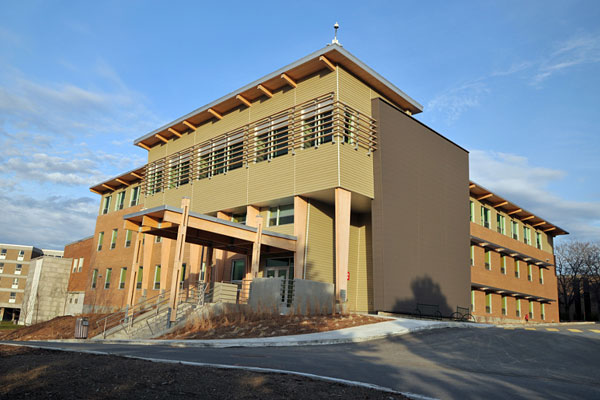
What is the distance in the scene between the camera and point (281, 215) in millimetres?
29859

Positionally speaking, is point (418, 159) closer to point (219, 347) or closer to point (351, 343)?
point (351, 343)

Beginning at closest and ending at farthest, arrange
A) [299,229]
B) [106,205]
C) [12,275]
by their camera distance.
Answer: [299,229]
[106,205]
[12,275]

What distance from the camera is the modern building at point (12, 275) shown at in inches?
3711

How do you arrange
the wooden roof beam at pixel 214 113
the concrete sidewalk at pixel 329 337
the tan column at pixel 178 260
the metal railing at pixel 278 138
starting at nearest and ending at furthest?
the concrete sidewalk at pixel 329 337
the tan column at pixel 178 260
the metal railing at pixel 278 138
the wooden roof beam at pixel 214 113

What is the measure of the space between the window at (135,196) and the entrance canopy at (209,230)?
66.1ft

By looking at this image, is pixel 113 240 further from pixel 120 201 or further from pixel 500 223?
pixel 500 223

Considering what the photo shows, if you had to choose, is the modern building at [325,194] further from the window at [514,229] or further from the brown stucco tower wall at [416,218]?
the window at [514,229]

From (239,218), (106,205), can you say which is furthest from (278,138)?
(106,205)

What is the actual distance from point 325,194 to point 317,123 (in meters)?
4.02

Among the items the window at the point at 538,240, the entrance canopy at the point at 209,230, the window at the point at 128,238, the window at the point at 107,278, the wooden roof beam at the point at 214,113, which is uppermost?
the wooden roof beam at the point at 214,113

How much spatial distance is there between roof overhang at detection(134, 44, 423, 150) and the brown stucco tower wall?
1484 mm

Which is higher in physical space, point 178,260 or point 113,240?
point 113,240

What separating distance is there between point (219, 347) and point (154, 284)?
26145mm

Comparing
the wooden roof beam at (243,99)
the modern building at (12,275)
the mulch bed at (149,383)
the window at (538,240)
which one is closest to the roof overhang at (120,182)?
the wooden roof beam at (243,99)
